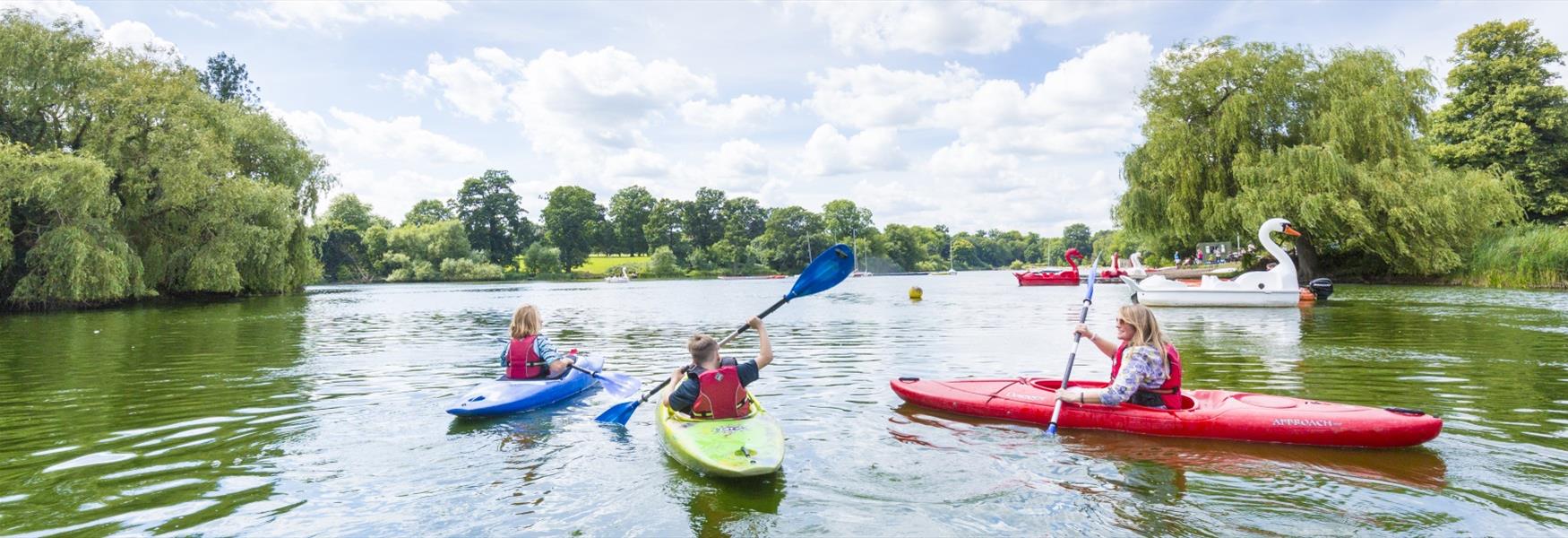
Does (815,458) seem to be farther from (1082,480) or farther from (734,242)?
(734,242)

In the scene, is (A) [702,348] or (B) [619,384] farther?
(B) [619,384]

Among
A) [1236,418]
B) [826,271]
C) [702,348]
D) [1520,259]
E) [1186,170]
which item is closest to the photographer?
[702,348]

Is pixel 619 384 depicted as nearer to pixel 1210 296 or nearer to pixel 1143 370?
pixel 1143 370

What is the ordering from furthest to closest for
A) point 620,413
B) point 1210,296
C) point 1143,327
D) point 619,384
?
point 1210,296 < point 619,384 < point 620,413 < point 1143,327

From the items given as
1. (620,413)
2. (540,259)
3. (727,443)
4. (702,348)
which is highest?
(540,259)

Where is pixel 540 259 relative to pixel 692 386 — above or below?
above

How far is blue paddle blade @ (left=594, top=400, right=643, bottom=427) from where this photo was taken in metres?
7.66

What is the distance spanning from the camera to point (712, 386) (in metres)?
6.35

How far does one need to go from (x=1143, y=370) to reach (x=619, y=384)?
18.5ft

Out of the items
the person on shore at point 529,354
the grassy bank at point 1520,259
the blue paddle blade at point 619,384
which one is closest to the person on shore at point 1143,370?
the blue paddle blade at point 619,384

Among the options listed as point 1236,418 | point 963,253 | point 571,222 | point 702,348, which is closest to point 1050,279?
point 1236,418

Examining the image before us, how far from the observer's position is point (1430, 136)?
3553cm

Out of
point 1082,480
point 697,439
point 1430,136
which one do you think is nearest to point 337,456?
point 697,439

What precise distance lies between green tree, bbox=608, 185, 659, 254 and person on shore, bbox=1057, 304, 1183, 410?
102 m
